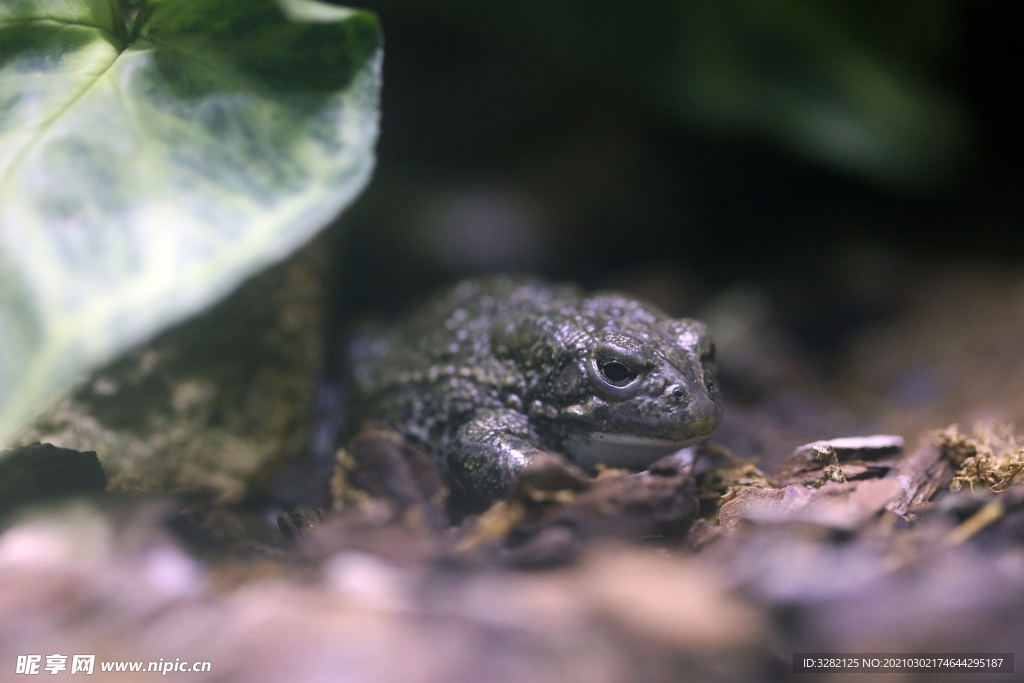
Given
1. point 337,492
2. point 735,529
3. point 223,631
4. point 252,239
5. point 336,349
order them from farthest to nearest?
point 336,349 → point 337,492 → point 735,529 → point 252,239 → point 223,631

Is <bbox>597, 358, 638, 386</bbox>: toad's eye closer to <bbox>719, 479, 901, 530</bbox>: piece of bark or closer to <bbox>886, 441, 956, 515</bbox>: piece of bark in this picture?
<bbox>719, 479, 901, 530</bbox>: piece of bark

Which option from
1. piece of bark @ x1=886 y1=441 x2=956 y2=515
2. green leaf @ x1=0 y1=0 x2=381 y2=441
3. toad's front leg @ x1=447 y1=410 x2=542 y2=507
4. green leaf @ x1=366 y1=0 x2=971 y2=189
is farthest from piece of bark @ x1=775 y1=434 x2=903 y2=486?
green leaf @ x1=366 y1=0 x2=971 y2=189

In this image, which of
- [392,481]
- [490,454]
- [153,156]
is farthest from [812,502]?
[153,156]

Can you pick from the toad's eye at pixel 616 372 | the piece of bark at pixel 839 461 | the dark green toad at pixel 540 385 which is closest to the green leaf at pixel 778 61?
the dark green toad at pixel 540 385

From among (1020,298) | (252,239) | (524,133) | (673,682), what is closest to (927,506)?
(673,682)

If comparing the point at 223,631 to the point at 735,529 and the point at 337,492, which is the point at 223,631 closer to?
the point at 337,492

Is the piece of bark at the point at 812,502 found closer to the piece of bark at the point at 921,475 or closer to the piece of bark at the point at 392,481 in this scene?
the piece of bark at the point at 921,475
